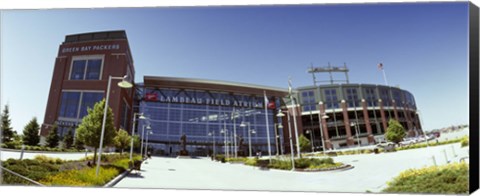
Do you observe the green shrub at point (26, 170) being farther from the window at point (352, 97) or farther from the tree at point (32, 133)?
the window at point (352, 97)

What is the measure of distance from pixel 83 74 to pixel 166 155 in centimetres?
1552

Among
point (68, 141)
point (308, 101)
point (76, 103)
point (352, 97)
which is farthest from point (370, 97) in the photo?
point (76, 103)

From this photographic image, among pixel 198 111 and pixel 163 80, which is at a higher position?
pixel 163 80

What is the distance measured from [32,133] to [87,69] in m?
11.0

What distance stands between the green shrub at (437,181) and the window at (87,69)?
36.7 metres

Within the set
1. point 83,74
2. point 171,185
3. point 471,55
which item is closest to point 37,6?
point 171,185

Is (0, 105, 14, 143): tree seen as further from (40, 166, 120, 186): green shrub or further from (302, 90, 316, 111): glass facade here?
(302, 90, 316, 111): glass facade

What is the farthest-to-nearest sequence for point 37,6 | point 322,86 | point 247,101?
point 322,86, point 247,101, point 37,6

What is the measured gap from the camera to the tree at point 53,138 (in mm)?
28925

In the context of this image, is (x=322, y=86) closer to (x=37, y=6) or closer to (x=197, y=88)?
(x=197, y=88)

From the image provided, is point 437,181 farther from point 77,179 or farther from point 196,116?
point 196,116

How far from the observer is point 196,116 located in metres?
43.3

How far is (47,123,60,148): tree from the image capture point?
94.9 feet

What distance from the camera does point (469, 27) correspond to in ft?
38.9
